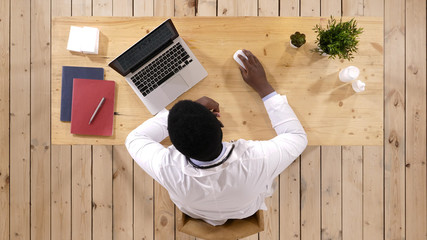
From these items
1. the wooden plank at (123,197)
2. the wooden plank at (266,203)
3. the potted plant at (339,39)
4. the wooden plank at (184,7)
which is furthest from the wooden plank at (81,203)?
the potted plant at (339,39)

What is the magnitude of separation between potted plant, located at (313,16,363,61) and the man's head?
0.70m

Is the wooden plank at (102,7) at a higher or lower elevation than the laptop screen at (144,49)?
higher

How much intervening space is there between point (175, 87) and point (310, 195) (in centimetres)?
137

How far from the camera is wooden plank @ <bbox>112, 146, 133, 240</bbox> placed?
6.31 ft

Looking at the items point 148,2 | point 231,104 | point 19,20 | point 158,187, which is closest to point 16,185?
point 158,187

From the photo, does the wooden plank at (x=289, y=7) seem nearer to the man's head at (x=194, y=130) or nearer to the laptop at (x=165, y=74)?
the laptop at (x=165, y=74)

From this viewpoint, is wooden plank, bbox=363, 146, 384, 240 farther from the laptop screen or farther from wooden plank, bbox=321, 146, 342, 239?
the laptop screen

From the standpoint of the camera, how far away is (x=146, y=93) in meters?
1.19

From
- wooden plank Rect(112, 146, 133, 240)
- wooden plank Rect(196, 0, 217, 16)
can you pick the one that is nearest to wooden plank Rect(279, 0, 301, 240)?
wooden plank Rect(196, 0, 217, 16)

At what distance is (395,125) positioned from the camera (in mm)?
1923

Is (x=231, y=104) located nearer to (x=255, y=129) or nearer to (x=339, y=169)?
(x=255, y=129)

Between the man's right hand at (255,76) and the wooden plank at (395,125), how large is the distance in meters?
1.31

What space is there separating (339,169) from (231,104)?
1210mm

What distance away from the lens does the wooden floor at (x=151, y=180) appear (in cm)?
190
